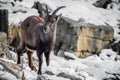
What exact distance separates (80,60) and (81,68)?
4.86 ft

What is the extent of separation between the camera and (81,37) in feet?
38.0

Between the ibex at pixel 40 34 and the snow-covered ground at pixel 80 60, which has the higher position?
the ibex at pixel 40 34

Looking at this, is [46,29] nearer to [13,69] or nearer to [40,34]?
[40,34]

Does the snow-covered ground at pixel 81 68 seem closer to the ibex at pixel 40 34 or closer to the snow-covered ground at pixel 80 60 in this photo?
the snow-covered ground at pixel 80 60

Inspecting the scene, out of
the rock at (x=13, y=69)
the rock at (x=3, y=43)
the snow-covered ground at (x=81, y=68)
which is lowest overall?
the snow-covered ground at (x=81, y=68)

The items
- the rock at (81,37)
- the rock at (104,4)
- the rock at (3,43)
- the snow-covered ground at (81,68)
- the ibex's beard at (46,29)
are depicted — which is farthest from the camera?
the rock at (104,4)

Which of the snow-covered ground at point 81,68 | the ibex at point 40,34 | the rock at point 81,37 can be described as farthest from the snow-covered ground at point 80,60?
the ibex at point 40,34

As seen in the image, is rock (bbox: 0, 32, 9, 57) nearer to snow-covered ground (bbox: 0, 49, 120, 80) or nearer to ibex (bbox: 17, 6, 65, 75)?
snow-covered ground (bbox: 0, 49, 120, 80)

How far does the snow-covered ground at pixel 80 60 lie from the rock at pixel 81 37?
31 centimetres

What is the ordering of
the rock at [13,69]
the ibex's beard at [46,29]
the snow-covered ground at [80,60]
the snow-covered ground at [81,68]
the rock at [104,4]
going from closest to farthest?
the rock at [13,69], the ibex's beard at [46,29], the snow-covered ground at [81,68], the snow-covered ground at [80,60], the rock at [104,4]

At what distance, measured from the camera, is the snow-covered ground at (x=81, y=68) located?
25.7ft

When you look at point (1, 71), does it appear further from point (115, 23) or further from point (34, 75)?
point (115, 23)

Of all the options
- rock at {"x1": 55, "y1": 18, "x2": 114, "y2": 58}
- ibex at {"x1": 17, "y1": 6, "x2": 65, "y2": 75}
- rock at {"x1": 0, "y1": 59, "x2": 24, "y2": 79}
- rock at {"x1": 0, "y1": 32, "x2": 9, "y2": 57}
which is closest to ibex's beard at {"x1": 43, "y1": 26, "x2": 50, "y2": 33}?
ibex at {"x1": 17, "y1": 6, "x2": 65, "y2": 75}

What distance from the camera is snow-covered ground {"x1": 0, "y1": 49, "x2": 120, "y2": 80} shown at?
7.82 meters
